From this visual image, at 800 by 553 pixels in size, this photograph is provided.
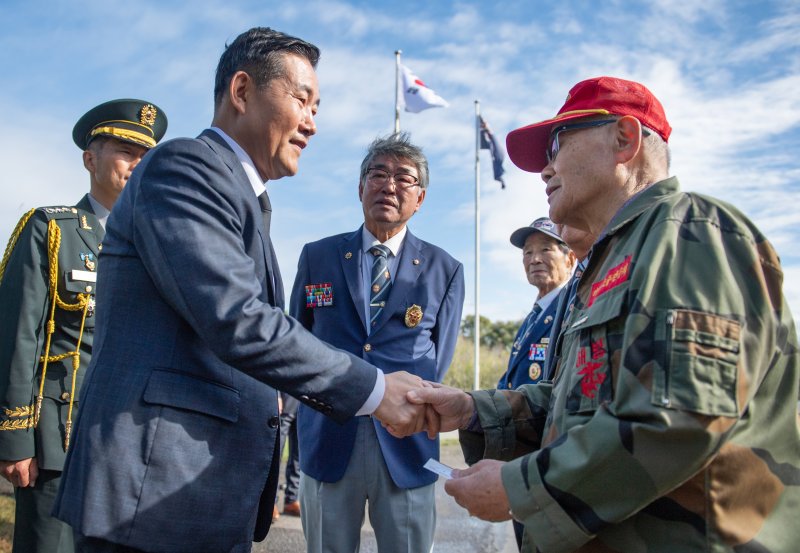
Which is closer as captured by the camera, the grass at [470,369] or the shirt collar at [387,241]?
the shirt collar at [387,241]

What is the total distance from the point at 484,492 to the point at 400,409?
2.42 ft

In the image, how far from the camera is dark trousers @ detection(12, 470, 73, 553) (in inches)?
115

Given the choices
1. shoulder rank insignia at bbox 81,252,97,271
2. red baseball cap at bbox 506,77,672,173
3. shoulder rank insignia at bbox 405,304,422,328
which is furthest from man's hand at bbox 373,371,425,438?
shoulder rank insignia at bbox 81,252,97,271

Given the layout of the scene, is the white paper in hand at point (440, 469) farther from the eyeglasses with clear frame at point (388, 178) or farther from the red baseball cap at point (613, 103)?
the eyeglasses with clear frame at point (388, 178)

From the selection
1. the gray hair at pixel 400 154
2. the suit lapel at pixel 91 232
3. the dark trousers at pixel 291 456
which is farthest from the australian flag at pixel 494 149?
the suit lapel at pixel 91 232

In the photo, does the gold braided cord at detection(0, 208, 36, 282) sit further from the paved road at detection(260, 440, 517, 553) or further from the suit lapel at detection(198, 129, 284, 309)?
the paved road at detection(260, 440, 517, 553)

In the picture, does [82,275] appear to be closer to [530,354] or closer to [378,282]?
[378,282]

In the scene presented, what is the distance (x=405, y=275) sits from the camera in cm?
387

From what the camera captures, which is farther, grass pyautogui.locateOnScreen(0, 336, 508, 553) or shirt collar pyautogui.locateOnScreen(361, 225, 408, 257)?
grass pyautogui.locateOnScreen(0, 336, 508, 553)

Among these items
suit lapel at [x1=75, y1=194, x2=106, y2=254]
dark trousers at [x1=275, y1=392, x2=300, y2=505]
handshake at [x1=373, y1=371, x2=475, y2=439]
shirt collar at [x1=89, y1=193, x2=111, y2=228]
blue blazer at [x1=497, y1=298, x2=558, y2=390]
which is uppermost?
shirt collar at [x1=89, y1=193, x2=111, y2=228]

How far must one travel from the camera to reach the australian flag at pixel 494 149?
1792cm

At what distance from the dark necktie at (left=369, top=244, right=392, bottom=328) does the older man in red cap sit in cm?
194

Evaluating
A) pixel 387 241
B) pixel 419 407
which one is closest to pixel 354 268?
pixel 387 241

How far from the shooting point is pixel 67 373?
3.19 m
